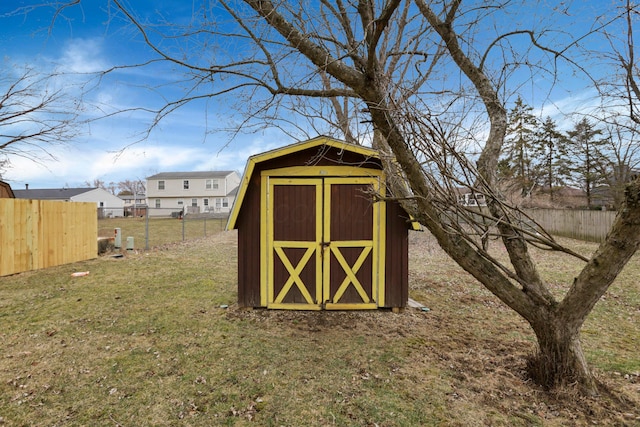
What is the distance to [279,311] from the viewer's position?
505cm

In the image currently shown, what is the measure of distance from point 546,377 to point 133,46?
5.65 m

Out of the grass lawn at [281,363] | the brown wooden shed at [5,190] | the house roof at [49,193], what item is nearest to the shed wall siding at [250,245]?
the grass lawn at [281,363]

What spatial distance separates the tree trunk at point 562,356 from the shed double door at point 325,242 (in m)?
2.40

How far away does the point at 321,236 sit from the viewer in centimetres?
489

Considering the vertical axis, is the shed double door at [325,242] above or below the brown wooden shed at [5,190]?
below

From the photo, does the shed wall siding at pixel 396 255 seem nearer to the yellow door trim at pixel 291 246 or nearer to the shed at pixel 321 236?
the shed at pixel 321 236

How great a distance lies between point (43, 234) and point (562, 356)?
10.9 m

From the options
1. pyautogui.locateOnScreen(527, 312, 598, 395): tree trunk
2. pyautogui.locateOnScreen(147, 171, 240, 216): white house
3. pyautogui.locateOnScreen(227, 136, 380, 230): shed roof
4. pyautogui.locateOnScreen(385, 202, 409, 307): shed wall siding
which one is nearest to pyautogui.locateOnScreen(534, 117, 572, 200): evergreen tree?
pyautogui.locateOnScreen(385, 202, 409, 307): shed wall siding

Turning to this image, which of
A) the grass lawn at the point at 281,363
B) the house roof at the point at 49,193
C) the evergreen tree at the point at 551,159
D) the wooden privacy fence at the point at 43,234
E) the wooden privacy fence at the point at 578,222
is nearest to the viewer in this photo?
the grass lawn at the point at 281,363

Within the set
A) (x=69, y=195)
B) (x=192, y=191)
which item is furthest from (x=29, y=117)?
(x=69, y=195)

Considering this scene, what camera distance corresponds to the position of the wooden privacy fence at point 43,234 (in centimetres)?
701

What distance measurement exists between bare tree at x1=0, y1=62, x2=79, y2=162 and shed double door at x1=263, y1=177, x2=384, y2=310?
8995 mm

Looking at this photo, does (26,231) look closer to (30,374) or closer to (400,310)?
Answer: (30,374)

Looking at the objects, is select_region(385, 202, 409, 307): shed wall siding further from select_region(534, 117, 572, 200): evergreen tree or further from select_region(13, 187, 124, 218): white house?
select_region(13, 187, 124, 218): white house
